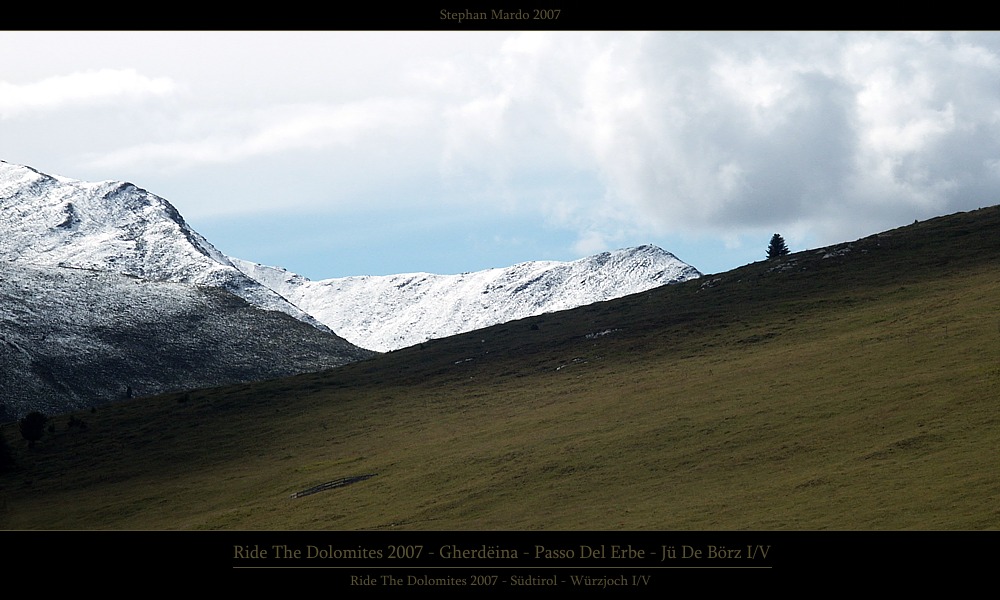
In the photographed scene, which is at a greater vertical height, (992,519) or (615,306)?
(615,306)

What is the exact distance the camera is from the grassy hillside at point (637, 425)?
5541 centimetres

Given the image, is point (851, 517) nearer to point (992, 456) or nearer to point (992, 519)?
point (992, 519)

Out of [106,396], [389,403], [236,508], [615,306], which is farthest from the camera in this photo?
[106,396]

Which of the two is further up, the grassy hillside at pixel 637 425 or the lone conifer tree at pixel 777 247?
the lone conifer tree at pixel 777 247

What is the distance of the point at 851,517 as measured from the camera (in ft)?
153

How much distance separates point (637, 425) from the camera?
76.7 meters

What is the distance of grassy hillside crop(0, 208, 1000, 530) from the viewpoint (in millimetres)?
55406

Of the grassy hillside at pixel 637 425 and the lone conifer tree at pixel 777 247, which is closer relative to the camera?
the grassy hillside at pixel 637 425

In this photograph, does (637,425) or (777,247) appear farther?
(777,247)

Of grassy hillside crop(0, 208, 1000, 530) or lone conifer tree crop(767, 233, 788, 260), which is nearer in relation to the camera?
grassy hillside crop(0, 208, 1000, 530)
